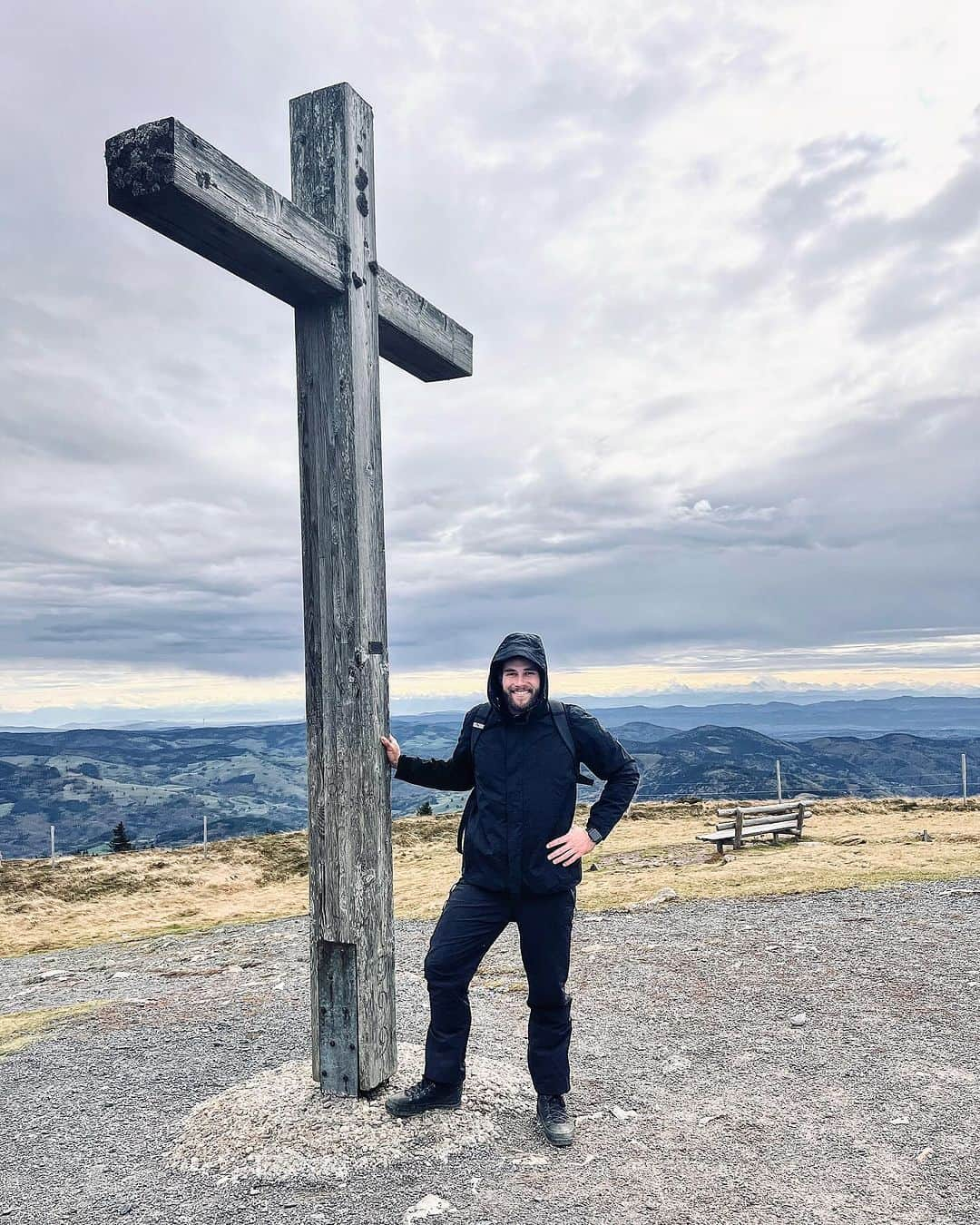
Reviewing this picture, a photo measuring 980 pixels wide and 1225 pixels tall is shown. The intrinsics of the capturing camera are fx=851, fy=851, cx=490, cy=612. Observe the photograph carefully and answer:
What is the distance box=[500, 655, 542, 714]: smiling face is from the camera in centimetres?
512

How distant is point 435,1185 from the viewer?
4332 millimetres

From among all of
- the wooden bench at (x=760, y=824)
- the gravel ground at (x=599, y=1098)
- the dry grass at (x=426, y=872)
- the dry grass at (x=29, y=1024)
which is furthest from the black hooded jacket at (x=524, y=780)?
the wooden bench at (x=760, y=824)

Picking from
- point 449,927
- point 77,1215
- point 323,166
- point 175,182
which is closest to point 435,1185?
point 449,927

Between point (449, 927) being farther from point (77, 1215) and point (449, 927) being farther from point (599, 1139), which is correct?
point (77, 1215)

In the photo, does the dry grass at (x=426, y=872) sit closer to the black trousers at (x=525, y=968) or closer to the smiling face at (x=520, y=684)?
the black trousers at (x=525, y=968)

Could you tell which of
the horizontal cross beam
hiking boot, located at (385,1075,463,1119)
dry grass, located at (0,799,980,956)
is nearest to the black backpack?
hiking boot, located at (385,1075,463,1119)

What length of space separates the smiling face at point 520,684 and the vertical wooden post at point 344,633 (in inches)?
31.9

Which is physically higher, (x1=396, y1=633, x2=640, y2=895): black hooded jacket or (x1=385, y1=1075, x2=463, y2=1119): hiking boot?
(x1=396, y1=633, x2=640, y2=895): black hooded jacket

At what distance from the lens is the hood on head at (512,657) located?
5098mm

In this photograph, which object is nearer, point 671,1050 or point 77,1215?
point 77,1215

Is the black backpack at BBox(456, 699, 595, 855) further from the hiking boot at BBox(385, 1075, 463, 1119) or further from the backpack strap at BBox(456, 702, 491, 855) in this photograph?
the hiking boot at BBox(385, 1075, 463, 1119)

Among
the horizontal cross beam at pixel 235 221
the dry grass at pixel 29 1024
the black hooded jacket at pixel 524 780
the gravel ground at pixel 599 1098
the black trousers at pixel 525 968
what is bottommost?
the dry grass at pixel 29 1024

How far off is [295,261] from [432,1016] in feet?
14.8

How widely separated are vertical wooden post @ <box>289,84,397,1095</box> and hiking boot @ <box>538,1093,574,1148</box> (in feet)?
3.29
